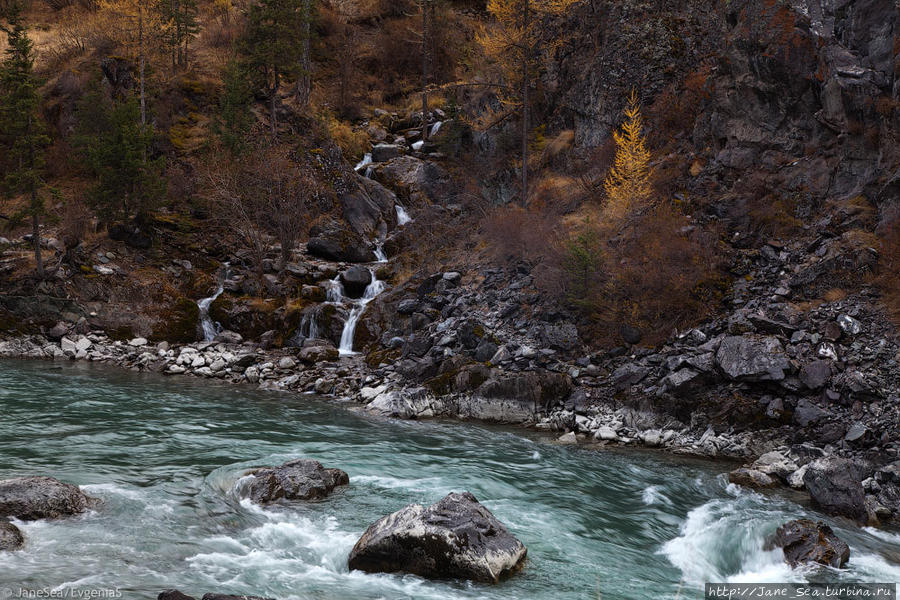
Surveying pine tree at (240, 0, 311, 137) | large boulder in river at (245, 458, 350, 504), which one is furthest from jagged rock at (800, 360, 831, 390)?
pine tree at (240, 0, 311, 137)

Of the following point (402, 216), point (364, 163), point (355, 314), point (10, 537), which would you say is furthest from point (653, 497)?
point (364, 163)

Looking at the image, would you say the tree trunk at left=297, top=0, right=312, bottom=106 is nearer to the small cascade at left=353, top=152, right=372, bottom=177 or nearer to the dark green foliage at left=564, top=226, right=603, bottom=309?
the small cascade at left=353, top=152, right=372, bottom=177

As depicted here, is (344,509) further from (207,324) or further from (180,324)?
(180,324)

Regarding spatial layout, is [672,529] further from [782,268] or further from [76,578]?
[782,268]

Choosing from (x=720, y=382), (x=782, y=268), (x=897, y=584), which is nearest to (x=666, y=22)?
(x=782, y=268)

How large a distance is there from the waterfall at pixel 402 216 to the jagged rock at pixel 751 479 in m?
25.0

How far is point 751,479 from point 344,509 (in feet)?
25.6

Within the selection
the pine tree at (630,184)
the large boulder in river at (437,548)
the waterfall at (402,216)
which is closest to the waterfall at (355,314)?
the waterfall at (402,216)

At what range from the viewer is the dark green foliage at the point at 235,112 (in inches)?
1232

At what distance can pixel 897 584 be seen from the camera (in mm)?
7355

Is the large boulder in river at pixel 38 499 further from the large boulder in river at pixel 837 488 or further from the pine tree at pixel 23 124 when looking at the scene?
the pine tree at pixel 23 124

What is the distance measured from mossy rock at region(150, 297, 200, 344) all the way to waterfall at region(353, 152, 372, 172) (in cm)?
1516

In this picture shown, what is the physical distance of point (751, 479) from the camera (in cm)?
1108

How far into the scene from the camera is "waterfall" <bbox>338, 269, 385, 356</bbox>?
911 inches
